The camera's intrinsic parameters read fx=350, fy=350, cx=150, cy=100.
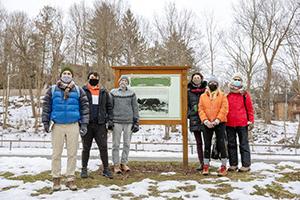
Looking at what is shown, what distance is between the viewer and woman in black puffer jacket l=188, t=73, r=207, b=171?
24.3 ft

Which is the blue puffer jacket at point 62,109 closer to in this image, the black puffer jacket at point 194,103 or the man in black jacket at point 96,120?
the man in black jacket at point 96,120

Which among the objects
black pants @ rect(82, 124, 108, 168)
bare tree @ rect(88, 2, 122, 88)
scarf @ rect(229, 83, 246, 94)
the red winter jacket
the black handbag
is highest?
bare tree @ rect(88, 2, 122, 88)

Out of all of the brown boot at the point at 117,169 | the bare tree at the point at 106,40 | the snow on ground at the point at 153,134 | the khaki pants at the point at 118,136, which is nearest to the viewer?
the khaki pants at the point at 118,136

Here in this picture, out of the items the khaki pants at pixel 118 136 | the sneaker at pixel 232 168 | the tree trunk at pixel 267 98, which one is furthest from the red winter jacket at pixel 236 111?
the tree trunk at pixel 267 98

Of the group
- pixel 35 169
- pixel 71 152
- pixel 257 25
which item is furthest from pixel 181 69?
pixel 257 25

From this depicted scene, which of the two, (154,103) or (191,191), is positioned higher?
(154,103)

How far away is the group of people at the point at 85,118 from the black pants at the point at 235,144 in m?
2.01

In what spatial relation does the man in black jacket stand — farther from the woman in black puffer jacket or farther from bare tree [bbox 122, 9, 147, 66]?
bare tree [bbox 122, 9, 147, 66]

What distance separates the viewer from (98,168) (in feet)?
25.3

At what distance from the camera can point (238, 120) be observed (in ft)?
24.0

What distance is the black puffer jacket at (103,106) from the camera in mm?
6699

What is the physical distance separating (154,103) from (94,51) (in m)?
25.6

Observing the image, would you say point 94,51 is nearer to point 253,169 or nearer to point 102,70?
point 102,70

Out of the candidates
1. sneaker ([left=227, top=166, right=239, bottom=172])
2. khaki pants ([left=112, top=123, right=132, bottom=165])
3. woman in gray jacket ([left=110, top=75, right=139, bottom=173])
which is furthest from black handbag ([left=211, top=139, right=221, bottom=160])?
khaki pants ([left=112, top=123, right=132, bottom=165])
